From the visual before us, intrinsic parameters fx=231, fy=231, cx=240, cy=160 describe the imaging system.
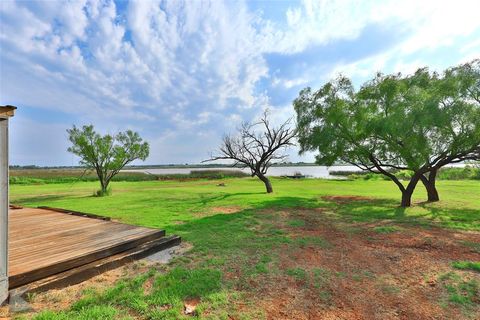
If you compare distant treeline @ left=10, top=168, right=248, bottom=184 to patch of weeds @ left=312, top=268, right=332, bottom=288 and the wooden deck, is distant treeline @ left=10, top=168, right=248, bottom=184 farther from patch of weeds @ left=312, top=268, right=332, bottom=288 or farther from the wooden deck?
patch of weeds @ left=312, top=268, right=332, bottom=288

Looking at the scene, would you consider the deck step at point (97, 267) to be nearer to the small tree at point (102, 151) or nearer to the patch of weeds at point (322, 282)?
the patch of weeds at point (322, 282)

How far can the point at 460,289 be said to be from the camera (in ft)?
10.9

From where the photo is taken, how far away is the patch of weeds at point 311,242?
5200 millimetres

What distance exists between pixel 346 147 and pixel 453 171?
20.8m

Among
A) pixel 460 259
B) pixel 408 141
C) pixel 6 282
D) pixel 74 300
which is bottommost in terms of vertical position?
pixel 460 259

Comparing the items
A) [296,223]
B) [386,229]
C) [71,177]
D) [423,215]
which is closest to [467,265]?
[386,229]

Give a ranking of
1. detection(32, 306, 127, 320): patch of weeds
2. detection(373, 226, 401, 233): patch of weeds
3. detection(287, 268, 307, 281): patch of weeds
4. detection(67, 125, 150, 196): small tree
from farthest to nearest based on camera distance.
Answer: detection(67, 125, 150, 196): small tree → detection(373, 226, 401, 233): patch of weeds → detection(287, 268, 307, 281): patch of weeds → detection(32, 306, 127, 320): patch of weeds

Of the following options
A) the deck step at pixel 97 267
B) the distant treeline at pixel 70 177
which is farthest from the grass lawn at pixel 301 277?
the distant treeline at pixel 70 177

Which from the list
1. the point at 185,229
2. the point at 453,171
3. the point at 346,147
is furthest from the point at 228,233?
the point at 453,171

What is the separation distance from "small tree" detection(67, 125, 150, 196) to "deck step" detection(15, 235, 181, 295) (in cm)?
1186

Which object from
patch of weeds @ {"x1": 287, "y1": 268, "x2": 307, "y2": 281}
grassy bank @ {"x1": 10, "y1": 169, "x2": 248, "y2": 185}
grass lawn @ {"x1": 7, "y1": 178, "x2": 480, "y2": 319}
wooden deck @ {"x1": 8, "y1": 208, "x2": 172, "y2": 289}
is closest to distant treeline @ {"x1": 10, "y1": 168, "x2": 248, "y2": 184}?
grassy bank @ {"x1": 10, "y1": 169, "x2": 248, "y2": 185}

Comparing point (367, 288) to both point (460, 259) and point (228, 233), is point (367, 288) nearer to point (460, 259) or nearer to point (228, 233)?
point (460, 259)

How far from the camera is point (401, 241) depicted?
560cm

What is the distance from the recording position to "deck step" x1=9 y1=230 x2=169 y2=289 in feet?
10.0
